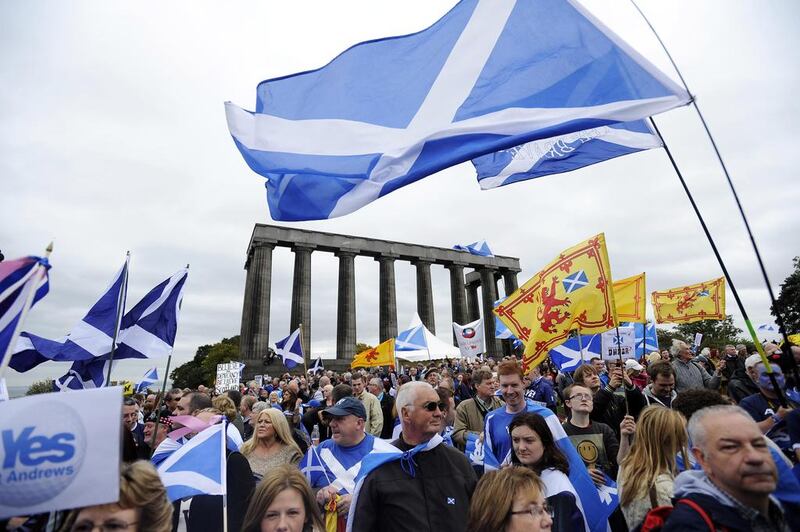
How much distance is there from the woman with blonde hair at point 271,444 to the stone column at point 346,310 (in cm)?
3745

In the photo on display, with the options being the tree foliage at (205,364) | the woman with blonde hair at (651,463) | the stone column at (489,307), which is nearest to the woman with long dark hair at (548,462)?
the woman with blonde hair at (651,463)

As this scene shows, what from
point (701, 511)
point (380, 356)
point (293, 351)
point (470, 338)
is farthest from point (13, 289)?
point (470, 338)

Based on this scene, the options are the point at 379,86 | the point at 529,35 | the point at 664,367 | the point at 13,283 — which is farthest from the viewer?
the point at 664,367

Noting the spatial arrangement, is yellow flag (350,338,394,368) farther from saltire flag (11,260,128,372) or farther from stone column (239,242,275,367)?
stone column (239,242,275,367)

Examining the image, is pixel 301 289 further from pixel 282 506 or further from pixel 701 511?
pixel 701 511

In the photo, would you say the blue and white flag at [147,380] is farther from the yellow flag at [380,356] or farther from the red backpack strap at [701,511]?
the red backpack strap at [701,511]

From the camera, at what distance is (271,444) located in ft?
16.1

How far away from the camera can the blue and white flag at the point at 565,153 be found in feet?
15.4

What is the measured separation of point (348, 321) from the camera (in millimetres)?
43594

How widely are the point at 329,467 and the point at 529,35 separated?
4594mm

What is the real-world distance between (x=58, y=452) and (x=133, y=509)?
0.56 m

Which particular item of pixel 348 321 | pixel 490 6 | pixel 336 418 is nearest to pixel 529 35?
pixel 490 6

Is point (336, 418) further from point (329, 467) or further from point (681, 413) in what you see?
point (681, 413)

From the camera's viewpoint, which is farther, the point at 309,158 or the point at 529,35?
the point at 309,158
